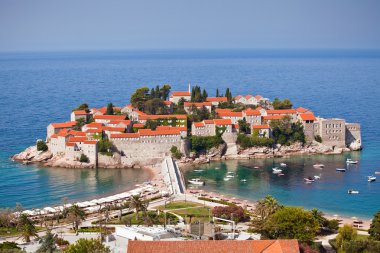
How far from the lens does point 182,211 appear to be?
175ft

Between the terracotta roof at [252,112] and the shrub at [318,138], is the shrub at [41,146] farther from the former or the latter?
the shrub at [318,138]

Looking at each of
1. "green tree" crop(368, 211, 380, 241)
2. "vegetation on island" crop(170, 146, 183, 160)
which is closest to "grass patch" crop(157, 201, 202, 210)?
"green tree" crop(368, 211, 380, 241)

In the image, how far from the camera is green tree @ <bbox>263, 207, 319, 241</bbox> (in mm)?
44188

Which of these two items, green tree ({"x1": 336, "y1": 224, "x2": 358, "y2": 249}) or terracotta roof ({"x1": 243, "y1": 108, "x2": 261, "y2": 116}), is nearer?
green tree ({"x1": 336, "y1": 224, "x2": 358, "y2": 249})

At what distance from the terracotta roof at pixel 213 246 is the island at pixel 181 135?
34761 mm

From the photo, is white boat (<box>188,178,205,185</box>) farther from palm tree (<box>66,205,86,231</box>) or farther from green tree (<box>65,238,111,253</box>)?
green tree (<box>65,238,111,253</box>)

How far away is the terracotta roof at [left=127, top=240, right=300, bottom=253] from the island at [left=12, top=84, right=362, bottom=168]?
3476 centimetres

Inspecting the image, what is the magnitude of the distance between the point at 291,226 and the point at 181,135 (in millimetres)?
32396

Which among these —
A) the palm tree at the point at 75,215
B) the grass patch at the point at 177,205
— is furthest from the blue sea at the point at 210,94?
the palm tree at the point at 75,215

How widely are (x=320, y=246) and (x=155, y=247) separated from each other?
12.7 metres

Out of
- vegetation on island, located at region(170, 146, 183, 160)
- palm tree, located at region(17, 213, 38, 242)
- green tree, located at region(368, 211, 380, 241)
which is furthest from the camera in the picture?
vegetation on island, located at region(170, 146, 183, 160)

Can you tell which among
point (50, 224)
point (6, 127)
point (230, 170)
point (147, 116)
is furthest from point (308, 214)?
point (6, 127)

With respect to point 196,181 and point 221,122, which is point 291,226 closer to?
point 196,181

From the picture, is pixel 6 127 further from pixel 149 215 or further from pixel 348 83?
pixel 348 83
